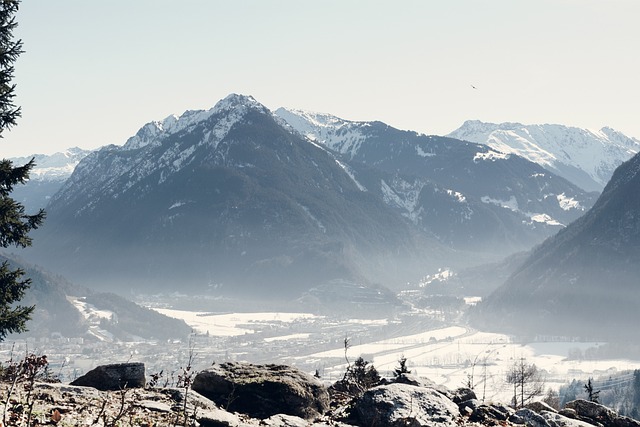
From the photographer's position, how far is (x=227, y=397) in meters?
34.7

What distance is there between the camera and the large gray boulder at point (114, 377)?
3553 cm

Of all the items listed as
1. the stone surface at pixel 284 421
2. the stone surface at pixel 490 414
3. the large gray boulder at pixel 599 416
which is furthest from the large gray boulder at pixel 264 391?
the large gray boulder at pixel 599 416

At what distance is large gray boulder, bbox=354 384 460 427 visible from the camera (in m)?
30.7

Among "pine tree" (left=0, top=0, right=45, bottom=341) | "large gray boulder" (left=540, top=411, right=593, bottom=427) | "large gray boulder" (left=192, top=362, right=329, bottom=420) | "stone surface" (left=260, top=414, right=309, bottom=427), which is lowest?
"stone surface" (left=260, top=414, right=309, bottom=427)

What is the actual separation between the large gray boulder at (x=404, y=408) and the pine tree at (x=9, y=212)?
19.4 m

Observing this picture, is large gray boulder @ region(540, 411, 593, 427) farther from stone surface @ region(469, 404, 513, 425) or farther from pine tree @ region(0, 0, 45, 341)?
pine tree @ region(0, 0, 45, 341)

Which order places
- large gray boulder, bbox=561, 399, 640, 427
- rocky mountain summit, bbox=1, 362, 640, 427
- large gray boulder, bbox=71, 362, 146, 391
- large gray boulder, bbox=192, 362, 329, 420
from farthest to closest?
1. large gray boulder, bbox=561, 399, 640, 427
2. large gray boulder, bbox=71, 362, 146, 391
3. large gray boulder, bbox=192, 362, 329, 420
4. rocky mountain summit, bbox=1, 362, 640, 427

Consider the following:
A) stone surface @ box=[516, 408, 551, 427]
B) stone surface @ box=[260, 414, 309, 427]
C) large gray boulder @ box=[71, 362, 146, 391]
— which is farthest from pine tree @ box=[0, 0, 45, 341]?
stone surface @ box=[516, 408, 551, 427]

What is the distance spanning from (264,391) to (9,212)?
56.7ft

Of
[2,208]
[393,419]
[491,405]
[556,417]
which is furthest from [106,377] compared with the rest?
[556,417]

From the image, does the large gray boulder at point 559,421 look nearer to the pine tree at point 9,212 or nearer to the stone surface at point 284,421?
the stone surface at point 284,421

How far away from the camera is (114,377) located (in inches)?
1404

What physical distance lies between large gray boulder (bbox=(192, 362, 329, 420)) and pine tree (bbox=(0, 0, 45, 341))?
36.5ft

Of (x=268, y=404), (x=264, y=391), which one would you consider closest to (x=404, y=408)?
(x=268, y=404)
